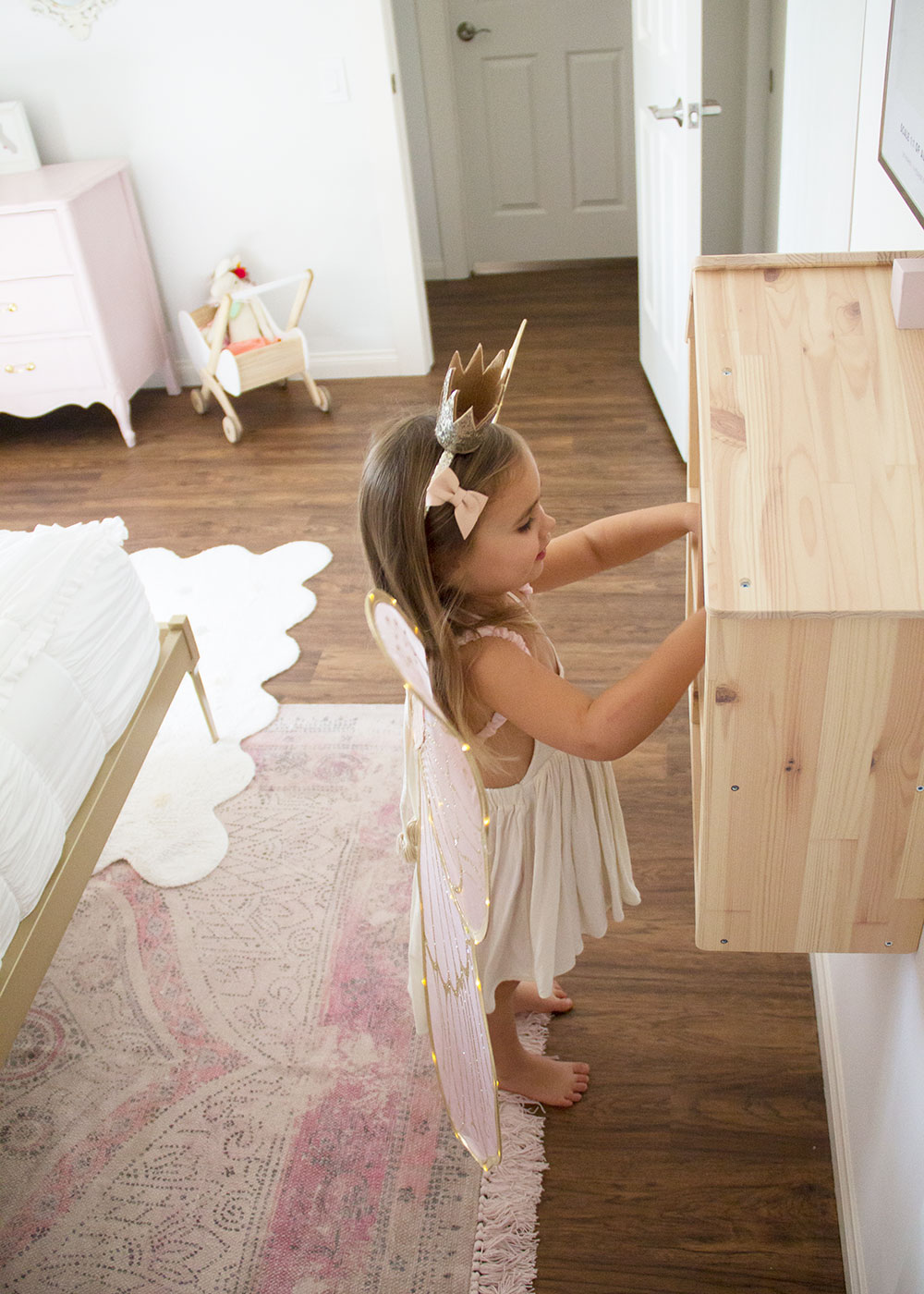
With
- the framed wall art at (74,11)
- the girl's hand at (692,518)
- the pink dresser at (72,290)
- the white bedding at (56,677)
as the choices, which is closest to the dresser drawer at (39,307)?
the pink dresser at (72,290)

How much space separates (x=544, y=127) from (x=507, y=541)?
406 centimetres

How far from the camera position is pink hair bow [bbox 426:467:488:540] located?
1.00 m

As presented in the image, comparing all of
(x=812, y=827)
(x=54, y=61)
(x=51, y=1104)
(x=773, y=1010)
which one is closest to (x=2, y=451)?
(x=54, y=61)

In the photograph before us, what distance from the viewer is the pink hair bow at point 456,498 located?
1.00 meters

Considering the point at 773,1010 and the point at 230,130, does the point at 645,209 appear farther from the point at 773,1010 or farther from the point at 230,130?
the point at 773,1010

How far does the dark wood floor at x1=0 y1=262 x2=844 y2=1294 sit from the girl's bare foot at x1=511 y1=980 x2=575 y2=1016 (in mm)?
22

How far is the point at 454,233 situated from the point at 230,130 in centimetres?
135

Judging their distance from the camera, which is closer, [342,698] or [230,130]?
[342,698]

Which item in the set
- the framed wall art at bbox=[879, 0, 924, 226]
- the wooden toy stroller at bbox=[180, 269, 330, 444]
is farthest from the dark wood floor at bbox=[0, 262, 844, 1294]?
the framed wall art at bbox=[879, 0, 924, 226]

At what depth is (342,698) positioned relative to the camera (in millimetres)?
2494

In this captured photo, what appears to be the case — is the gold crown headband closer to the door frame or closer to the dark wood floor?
the dark wood floor

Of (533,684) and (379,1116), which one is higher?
(533,684)

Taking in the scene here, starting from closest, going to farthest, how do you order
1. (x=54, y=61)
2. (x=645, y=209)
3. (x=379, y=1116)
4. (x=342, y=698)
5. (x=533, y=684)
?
(x=533, y=684), (x=379, y=1116), (x=342, y=698), (x=645, y=209), (x=54, y=61)

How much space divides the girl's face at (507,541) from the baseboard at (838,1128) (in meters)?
0.74
